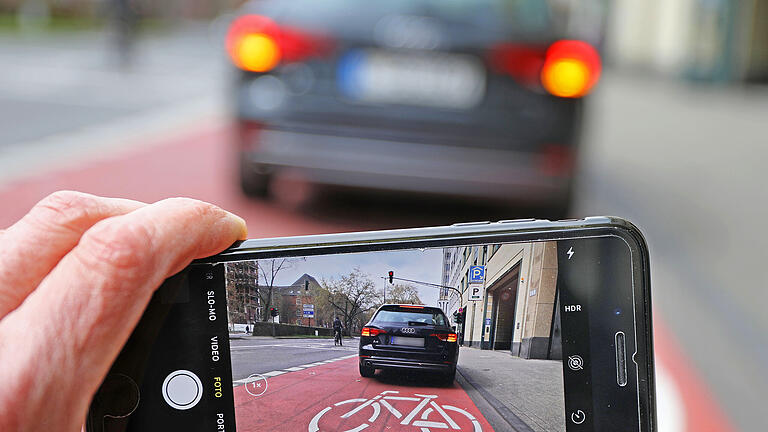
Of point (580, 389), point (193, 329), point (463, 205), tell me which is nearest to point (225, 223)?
point (193, 329)

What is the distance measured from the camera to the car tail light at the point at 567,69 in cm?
473

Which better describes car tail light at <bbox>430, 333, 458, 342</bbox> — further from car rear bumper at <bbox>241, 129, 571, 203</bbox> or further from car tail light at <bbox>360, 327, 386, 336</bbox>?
car rear bumper at <bbox>241, 129, 571, 203</bbox>

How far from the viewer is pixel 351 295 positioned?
1.38m

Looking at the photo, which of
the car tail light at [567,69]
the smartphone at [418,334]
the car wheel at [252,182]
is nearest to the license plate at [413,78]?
the car tail light at [567,69]

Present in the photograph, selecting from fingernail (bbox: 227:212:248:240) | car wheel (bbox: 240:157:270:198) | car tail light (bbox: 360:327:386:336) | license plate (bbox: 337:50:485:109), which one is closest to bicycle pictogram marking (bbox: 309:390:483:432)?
car tail light (bbox: 360:327:386:336)

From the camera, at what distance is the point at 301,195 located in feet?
20.0

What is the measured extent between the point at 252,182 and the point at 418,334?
14.0 feet

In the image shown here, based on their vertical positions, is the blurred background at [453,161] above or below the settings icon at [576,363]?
above

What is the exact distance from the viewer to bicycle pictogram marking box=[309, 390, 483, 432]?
1.31 metres

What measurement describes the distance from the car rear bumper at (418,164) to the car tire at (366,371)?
359 cm

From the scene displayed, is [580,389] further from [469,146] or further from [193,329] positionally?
[469,146]

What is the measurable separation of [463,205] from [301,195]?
1262mm

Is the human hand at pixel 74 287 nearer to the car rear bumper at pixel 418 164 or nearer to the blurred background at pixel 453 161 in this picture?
the blurred background at pixel 453 161

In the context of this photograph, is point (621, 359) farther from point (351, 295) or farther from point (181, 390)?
point (181, 390)
